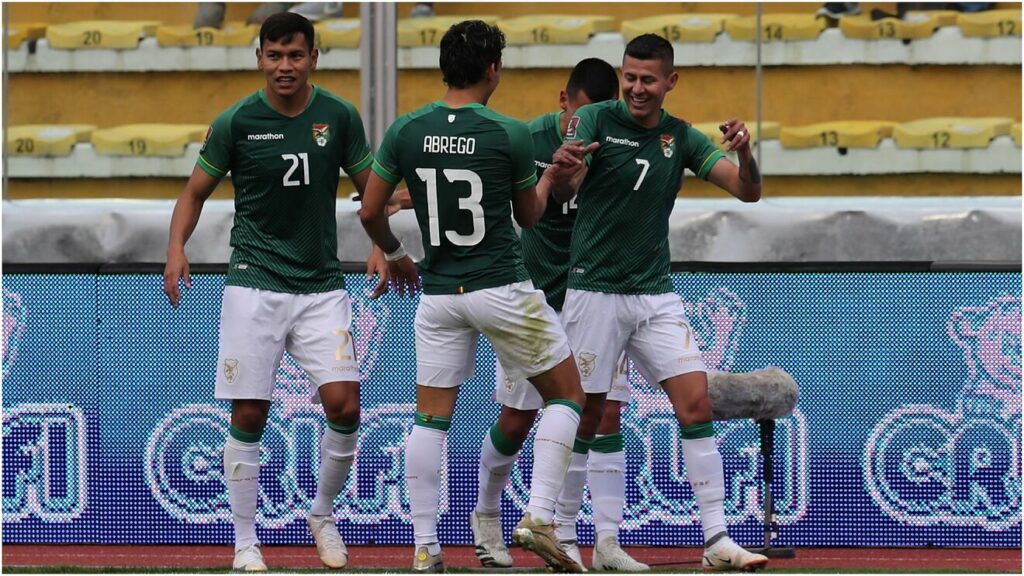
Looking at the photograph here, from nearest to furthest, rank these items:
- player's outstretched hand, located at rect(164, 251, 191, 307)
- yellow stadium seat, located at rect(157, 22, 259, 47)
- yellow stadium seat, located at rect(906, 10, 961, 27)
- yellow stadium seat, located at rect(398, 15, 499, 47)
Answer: player's outstretched hand, located at rect(164, 251, 191, 307) → yellow stadium seat, located at rect(398, 15, 499, 47) → yellow stadium seat, located at rect(157, 22, 259, 47) → yellow stadium seat, located at rect(906, 10, 961, 27)

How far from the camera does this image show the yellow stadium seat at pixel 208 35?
9594mm

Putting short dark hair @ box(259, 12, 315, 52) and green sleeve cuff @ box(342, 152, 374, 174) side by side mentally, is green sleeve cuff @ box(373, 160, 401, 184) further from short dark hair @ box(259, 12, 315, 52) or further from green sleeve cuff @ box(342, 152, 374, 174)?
short dark hair @ box(259, 12, 315, 52)

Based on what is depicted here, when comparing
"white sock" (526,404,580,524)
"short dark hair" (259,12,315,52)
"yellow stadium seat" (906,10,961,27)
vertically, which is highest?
"yellow stadium seat" (906,10,961,27)

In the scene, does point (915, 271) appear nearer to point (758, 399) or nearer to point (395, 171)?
point (758, 399)

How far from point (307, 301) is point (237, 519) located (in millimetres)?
836

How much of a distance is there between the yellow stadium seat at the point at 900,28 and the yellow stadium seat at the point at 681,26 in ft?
3.63

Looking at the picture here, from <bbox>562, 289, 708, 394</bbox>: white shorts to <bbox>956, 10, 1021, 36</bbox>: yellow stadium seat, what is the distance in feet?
16.2

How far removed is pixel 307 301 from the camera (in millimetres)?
5777

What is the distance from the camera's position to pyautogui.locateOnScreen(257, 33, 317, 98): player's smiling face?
562 centimetres

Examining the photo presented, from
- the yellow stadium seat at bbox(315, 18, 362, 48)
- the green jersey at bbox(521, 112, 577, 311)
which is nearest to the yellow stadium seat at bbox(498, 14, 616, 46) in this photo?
the yellow stadium seat at bbox(315, 18, 362, 48)

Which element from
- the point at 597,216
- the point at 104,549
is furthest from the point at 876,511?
the point at 104,549

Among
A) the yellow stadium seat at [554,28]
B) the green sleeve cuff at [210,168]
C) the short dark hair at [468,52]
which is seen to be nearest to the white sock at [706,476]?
the short dark hair at [468,52]

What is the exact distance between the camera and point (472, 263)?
5301 millimetres

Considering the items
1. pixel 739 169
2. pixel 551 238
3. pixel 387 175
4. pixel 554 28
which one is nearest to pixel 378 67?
pixel 554 28
